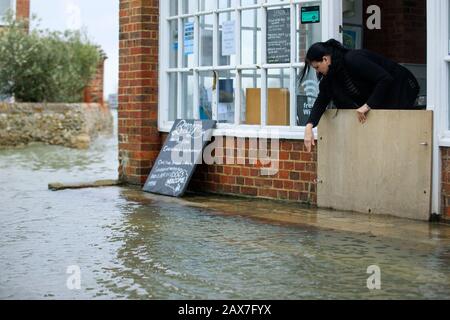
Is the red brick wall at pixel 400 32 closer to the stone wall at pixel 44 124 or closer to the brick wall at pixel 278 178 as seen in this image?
the brick wall at pixel 278 178

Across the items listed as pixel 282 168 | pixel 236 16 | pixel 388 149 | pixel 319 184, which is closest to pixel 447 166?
pixel 388 149

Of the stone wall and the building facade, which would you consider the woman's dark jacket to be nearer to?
the building facade

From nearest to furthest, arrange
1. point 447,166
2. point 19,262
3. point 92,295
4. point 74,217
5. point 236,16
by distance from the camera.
A: 1. point 92,295
2. point 19,262
3. point 447,166
4. point 74,217
5. point 236,16

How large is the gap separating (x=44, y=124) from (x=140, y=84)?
888cm

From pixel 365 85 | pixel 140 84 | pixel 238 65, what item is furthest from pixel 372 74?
pixel 140 84

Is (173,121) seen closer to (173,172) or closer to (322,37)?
(173,172)

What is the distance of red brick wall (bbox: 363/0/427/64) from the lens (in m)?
10.4

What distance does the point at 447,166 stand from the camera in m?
7.39

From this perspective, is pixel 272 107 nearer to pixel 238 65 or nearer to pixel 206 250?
pixel 238 65

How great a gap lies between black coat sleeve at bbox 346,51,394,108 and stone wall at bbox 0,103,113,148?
1135cm

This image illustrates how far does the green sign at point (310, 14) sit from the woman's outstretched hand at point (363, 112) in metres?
1.14

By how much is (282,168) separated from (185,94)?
190 centimetres

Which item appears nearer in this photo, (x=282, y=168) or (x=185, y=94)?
(x=282, y=168)
